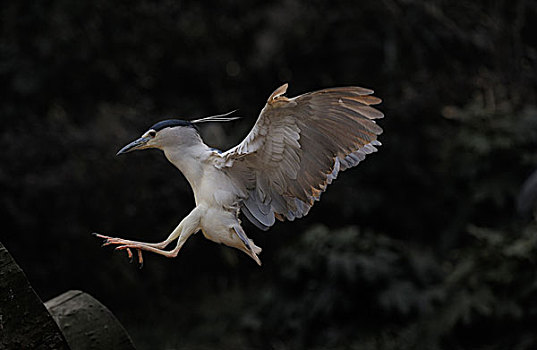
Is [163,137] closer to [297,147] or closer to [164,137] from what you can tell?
[164,137]

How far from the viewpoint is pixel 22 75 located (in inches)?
242

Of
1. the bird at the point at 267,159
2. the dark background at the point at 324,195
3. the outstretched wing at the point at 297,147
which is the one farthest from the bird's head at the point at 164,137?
the dark background at the point at 324,195

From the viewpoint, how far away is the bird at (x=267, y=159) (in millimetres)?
1742

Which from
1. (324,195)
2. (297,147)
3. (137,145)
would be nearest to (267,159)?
(297,147)

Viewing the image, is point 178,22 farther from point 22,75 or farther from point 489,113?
point 489,113

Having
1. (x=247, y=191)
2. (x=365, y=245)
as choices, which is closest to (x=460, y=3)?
(x=365, y=245)

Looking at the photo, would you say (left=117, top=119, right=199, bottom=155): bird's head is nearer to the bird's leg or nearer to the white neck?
the white neck

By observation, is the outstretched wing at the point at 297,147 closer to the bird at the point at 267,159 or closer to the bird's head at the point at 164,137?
the bird at the point at 267,159

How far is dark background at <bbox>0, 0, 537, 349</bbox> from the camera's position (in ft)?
15.9

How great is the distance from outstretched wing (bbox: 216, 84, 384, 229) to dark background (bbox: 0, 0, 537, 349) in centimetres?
293

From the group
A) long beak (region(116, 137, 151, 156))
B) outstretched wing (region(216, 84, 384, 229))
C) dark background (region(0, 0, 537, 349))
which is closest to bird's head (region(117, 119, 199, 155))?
long beak (region(116, 137, 151, 156))

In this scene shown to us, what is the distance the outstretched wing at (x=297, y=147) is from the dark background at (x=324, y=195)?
9.62ft

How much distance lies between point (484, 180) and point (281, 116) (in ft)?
15.3

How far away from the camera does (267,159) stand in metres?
1.83
